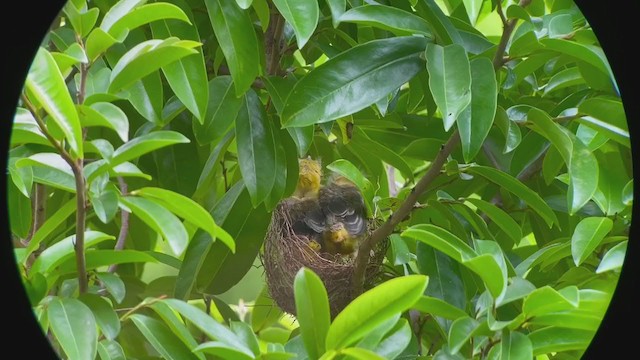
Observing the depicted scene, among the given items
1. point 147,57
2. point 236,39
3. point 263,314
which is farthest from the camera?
point 263,314

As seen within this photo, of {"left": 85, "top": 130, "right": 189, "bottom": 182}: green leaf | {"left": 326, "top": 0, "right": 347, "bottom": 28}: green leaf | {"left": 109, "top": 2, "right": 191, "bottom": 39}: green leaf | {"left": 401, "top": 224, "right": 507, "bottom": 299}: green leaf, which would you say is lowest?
{"left": 401, "top": 224, "right": 507, "bottom": 299}: green leaf

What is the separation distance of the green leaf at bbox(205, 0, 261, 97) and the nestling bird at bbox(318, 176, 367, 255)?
1.88 feet

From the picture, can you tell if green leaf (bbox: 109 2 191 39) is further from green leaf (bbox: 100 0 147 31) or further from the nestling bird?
the nestling bird

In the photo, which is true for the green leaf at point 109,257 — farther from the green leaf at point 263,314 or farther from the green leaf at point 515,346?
the green leaf at point 263,314

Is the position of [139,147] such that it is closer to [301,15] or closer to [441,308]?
[301,15]

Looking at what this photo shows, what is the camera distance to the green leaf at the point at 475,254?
0.86 m

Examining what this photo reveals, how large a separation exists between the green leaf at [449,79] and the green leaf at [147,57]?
0.26 metres

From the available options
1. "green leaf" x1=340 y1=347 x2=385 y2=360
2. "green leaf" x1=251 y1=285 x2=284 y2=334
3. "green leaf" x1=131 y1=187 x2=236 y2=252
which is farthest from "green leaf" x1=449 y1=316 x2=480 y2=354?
"green leaf" x1=251 y1=285 x2=284 y2=334

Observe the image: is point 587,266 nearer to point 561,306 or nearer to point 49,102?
point 561,306

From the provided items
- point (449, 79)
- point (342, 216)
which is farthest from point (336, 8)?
point (342, 216)

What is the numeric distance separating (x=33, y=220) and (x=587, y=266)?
763 millimetres

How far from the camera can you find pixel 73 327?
87 cm

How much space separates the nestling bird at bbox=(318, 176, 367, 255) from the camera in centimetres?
163

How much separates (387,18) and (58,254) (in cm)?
45
